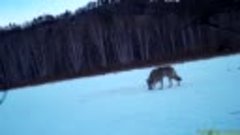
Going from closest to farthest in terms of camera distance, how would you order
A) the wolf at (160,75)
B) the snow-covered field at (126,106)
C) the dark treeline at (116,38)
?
the snow-covered field at (126,106) < the dark treeline at (116,38) < the wolf at (160,75)

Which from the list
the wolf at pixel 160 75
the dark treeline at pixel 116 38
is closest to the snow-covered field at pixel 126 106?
the dark treeline at pixel 116 38

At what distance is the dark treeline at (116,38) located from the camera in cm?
328

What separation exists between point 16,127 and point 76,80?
2.77 feet

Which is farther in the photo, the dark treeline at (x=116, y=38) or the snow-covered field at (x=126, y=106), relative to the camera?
the dark treeline at (x=116, y=38)

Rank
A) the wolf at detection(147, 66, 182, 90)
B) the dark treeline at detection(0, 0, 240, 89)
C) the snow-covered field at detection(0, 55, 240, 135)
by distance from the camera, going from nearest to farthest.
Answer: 1. the snow-covered field at detection(0, 55, 240, 135)
2. the dark treeline at detection(0, 0, 240, 89)
3. the wolf at detection(147, 66, 182, 90)

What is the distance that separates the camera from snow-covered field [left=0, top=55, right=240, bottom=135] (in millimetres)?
2467

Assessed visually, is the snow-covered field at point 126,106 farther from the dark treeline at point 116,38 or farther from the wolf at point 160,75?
the wolf at point 160,75

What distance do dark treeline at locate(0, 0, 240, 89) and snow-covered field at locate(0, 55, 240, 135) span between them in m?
0.14

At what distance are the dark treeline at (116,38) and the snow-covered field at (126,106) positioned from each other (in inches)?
5.6

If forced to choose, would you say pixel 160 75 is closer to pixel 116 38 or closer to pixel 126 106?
pixel 116 38

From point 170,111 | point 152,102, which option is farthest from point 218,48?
point 170,111

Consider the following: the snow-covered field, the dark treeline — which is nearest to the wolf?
the dark treeline

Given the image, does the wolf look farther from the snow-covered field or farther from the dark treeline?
the snow-covered field

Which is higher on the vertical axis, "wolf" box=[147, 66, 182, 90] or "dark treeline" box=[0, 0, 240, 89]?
"dark treeline" box=[0, 0, 240, 89]
